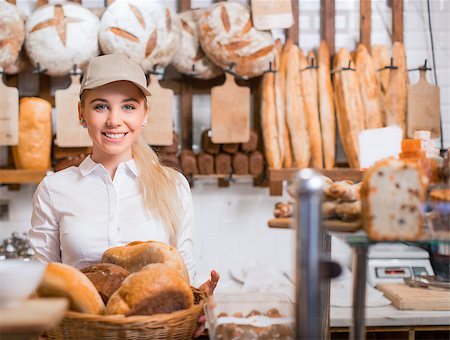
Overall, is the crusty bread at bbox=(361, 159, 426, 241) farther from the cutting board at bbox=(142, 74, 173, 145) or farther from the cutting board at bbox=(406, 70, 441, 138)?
the cutting board at bbox=(406, 70, 441, 138)

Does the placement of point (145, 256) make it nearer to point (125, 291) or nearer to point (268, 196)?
point (125, 291)

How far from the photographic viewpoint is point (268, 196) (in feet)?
11.4

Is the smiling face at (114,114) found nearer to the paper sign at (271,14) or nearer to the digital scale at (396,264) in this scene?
the paper sign at (271,14)

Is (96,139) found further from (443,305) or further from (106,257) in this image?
(443,305)

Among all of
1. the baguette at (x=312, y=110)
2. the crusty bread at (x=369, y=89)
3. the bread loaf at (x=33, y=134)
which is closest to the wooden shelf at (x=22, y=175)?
the bread loaf at (x=33, y=134)

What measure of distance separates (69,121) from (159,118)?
1.50ft

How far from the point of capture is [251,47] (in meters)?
3.10

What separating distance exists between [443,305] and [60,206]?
1.84 meters

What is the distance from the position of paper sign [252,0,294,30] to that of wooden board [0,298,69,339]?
2481 millimetres

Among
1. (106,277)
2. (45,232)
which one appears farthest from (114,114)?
(106,277)

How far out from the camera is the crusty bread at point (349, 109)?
3150mm

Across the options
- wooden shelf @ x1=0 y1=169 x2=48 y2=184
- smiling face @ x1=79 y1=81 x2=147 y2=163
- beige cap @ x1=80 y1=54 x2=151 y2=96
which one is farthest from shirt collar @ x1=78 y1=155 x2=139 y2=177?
wooden shelf @ x1=0 y1=169 x2=48 y2=184

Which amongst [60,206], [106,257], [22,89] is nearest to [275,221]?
[106,257]

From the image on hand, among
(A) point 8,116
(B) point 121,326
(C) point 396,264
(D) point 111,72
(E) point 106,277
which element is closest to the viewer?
(B) point 121,326
